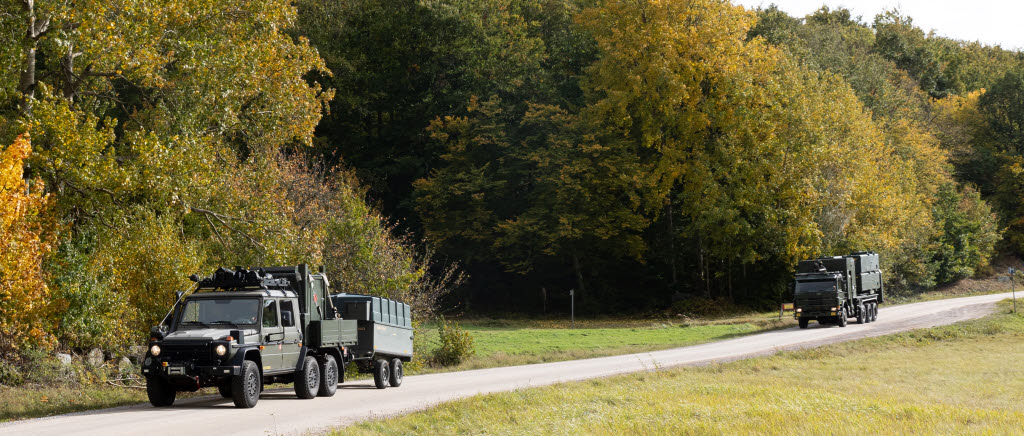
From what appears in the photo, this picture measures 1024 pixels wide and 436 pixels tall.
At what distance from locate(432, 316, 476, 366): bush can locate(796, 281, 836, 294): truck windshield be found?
60.9 ft

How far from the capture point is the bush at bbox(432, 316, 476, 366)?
30.8 meters

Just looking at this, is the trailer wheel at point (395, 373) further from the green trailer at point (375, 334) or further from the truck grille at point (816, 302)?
the truck grille at point (816, 302)

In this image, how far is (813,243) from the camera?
169ft

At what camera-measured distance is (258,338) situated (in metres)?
16.7

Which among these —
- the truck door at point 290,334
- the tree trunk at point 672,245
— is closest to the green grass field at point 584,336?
the tree trunk at point 672,245

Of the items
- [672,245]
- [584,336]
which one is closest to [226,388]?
[584,336]

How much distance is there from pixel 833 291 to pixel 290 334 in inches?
1193

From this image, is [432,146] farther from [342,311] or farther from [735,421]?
[735,421]

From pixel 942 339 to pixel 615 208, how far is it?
2539cm

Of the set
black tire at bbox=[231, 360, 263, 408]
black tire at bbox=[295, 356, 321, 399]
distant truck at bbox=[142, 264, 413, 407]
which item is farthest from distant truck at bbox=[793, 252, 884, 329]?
black tire at bbox=[231, 360, 263, 408]

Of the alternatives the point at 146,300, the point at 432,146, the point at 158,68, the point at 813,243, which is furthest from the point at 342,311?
the point at 432,146

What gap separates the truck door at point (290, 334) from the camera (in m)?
17.6

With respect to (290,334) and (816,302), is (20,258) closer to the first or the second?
(290,334)

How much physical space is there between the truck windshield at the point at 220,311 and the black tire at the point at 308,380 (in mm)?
1833
